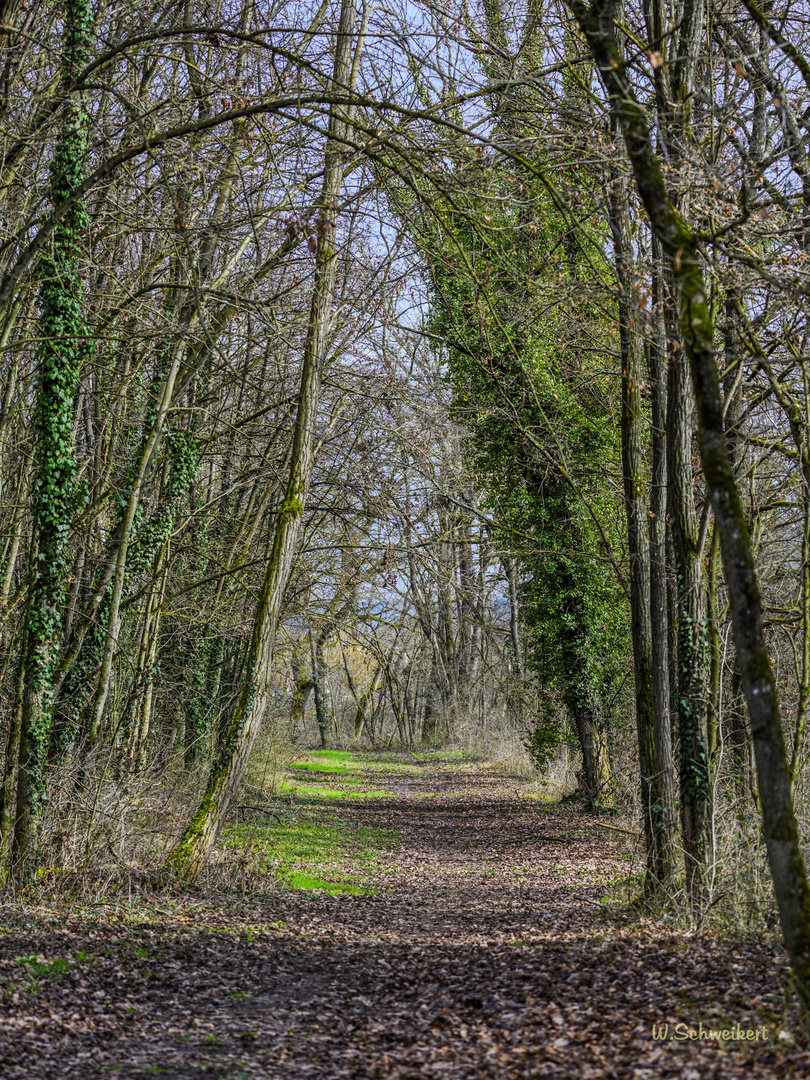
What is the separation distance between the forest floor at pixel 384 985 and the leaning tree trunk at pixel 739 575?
25.9 inches

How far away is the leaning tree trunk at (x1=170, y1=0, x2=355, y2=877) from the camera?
9.48 metres

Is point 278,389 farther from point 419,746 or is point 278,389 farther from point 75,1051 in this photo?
point 419,746

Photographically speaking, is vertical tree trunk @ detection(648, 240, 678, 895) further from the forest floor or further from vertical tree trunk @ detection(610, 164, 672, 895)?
the forest floor

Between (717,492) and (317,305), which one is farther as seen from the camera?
(317,305)

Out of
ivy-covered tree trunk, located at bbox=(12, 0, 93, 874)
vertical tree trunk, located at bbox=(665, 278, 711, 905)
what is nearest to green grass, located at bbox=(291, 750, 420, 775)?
ivy-covered tree trunk, located at bbox=(12, 0, 93, 874)

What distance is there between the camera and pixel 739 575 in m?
4.10

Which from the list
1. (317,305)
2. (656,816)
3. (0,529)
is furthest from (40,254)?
(656,816)

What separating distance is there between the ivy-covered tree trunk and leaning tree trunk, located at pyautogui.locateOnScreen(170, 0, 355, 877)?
5.59ft

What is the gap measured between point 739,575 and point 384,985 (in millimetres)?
3977

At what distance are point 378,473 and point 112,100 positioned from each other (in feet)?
19.6

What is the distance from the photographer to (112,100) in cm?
1095
